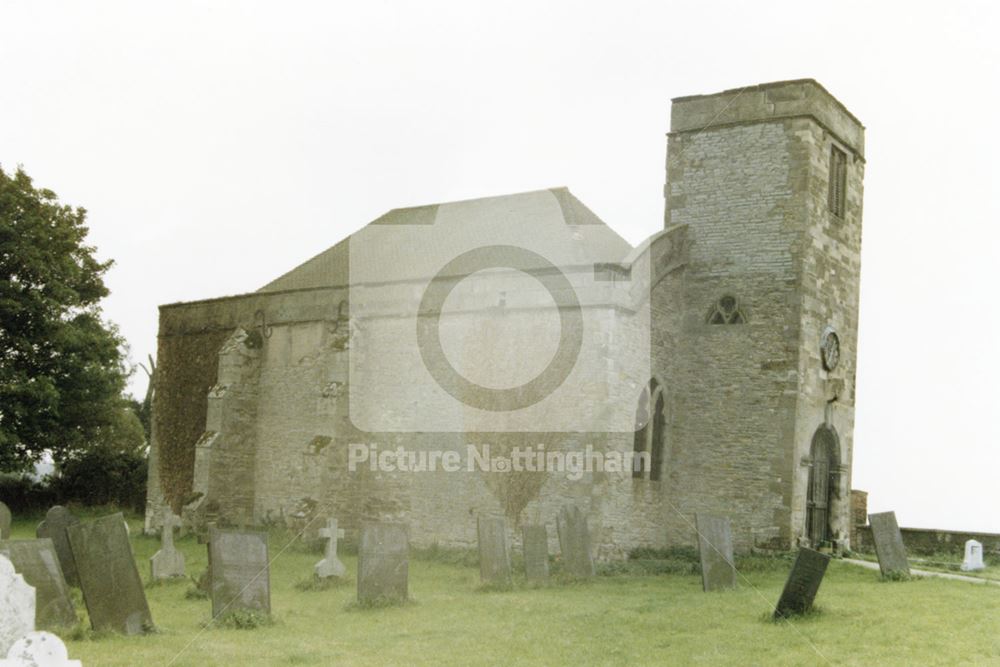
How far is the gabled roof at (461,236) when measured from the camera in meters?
22.3

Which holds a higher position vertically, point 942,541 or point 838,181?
point 838,181

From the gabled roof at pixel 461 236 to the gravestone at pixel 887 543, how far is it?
24.4 feet

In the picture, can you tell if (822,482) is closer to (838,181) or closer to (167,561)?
(838,181)

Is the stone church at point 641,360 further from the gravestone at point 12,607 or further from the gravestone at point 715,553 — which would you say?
the gravestone at point 12,607

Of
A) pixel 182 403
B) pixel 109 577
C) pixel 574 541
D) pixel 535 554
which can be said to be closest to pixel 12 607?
pixel 109 577

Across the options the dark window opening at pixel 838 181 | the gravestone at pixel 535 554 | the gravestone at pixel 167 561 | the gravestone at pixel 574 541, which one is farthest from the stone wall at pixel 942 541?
the gravestone at pixel 167 561

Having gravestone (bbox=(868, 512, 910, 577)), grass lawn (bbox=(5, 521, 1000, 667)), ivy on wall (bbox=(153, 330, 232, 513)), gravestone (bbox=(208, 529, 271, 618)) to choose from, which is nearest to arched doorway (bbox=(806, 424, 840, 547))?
gravestone (bbox=(868, 512, 910, 577))

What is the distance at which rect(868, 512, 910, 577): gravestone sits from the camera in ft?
54.6

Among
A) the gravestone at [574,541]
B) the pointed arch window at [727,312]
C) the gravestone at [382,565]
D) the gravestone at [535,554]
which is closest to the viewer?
the gravestone at [382,565]

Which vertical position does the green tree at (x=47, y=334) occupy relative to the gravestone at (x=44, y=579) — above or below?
above

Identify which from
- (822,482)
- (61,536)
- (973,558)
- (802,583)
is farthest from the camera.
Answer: (822,482)

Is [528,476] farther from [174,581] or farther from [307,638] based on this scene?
[307,638]

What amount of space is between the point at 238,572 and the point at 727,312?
1206 centimetres

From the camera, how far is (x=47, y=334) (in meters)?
29.0
